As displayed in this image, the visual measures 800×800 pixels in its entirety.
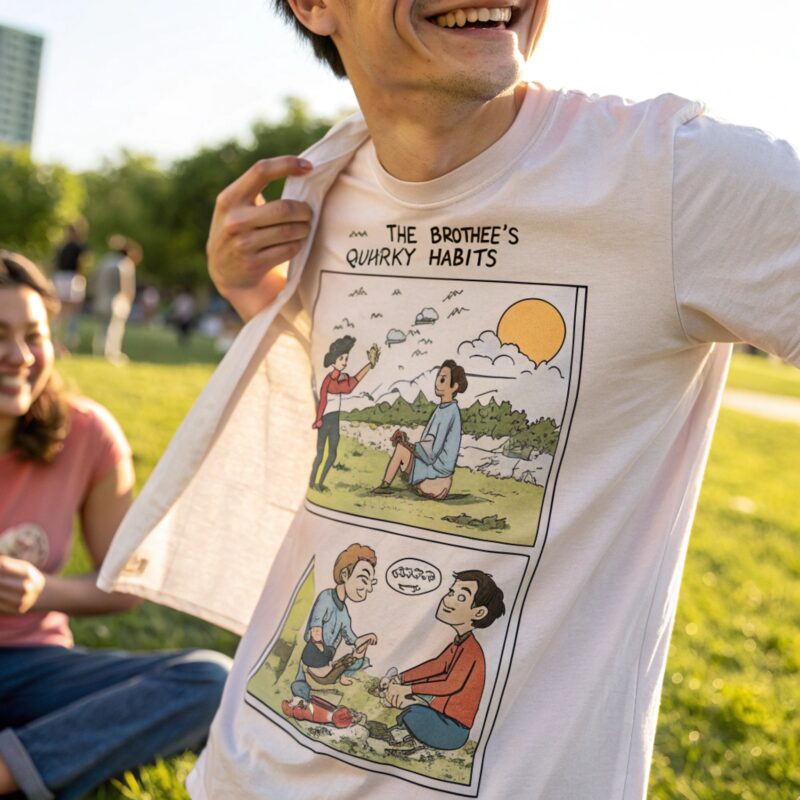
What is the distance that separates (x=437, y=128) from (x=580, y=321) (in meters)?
0.47

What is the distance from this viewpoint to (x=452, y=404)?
187 centimetres

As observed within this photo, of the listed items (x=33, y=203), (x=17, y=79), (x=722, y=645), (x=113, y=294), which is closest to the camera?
(x=722, y=645)

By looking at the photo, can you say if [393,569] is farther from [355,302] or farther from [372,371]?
[355,302]

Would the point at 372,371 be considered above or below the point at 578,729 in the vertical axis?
above

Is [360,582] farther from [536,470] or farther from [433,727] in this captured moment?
[536,470]

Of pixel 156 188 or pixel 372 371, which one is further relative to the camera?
pixel 156 188

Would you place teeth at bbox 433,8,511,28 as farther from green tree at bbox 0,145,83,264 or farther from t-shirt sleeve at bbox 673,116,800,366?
green tree at bbox 0,145,83,264

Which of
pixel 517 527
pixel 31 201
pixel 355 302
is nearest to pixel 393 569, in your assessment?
pixel 517 527

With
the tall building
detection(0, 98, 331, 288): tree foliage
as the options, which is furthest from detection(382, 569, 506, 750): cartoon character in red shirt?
the tall building

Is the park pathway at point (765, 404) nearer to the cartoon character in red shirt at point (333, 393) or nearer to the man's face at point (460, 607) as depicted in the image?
the cartoon character in red shirt at point (333, 393)

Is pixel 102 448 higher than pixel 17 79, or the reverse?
pixel 17 79

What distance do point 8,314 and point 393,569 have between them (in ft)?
7.20

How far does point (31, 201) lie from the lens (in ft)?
118

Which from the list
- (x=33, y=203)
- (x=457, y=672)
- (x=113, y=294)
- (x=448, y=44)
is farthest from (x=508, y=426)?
(x=33, y=203)
